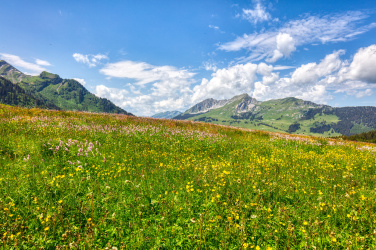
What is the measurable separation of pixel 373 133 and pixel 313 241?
120262mm

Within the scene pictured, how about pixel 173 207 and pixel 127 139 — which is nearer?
pixel 173 207

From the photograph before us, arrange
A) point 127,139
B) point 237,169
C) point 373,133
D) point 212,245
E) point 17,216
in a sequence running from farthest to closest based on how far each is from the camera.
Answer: point 373,133 → point 127,139 → point 237,169 → point 17,216 → point 212,245

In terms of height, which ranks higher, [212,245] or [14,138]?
[14,138]

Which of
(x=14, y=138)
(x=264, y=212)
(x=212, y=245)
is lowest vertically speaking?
(x=212, y=245)

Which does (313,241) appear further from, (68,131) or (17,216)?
(68,131)

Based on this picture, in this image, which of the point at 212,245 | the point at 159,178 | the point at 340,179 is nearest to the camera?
the point at 212,245

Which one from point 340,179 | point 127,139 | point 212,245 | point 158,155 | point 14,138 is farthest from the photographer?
point 127,139

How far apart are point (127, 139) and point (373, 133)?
393 feet

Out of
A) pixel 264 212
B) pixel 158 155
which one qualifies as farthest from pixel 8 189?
pixel 264 212

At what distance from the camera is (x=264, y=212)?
4293 mm

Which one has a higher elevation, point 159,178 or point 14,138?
point 14,138

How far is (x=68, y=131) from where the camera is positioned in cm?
1184

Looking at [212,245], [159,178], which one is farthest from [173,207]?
[159,178]

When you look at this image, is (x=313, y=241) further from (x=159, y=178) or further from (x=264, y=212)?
(x=159, y=178)
